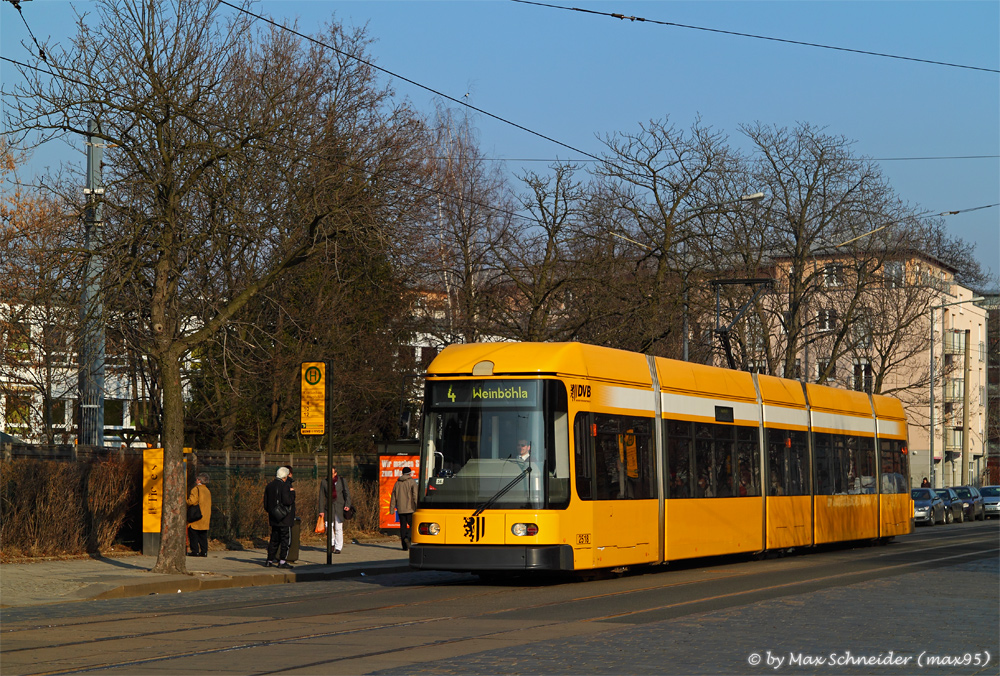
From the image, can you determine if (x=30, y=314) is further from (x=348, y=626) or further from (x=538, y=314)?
(x=348, y=626)

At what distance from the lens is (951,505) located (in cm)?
4950

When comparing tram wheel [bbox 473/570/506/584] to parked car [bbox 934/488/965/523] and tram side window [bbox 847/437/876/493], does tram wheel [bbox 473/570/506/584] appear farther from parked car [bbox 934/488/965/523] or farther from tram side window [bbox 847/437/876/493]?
parked car [bbox 934/488/965/523]

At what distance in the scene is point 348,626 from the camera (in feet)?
40.0

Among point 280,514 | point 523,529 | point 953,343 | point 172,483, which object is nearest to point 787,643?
point 523,529

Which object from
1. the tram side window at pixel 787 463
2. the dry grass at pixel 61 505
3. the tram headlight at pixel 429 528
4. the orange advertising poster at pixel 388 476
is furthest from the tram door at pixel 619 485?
the orange advertising poster at pixel 388 476

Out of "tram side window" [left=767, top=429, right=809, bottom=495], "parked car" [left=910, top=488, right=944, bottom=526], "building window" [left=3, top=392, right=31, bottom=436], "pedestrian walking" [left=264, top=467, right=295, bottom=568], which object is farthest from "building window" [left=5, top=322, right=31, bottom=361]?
"parked car" [left=910, top=488, right=944, bottom=526]

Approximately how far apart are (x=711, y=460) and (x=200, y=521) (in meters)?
8.91

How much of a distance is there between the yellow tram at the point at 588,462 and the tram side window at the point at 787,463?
5 centimetres

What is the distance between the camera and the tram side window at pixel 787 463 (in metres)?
22.4

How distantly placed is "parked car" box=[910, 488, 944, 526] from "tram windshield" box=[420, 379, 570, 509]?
32.5 meters

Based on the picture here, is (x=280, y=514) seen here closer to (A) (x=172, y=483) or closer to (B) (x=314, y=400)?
(B) (x=314, y=400)

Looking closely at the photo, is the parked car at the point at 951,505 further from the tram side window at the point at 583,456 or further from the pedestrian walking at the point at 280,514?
the tram side window at the point at 583,456

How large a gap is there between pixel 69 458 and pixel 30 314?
11.0 metres

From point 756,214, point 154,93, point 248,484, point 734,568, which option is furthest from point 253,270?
point 756,214
